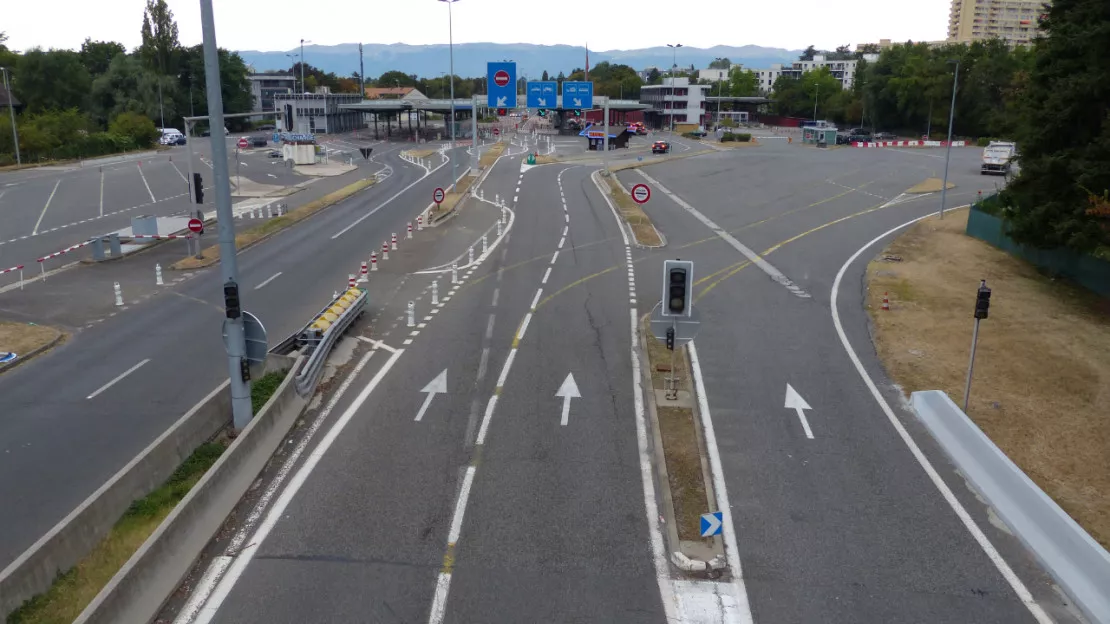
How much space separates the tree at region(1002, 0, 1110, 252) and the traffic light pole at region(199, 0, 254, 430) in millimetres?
23626

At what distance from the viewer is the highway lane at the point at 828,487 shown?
1066 cm

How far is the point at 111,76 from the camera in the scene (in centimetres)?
10881

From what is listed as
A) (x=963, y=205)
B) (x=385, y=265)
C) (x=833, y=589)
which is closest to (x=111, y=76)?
(x=385, y=265)

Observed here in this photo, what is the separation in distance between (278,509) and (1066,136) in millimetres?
28762

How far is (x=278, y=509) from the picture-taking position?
12570 mm

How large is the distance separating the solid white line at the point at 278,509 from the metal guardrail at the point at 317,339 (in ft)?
2.99

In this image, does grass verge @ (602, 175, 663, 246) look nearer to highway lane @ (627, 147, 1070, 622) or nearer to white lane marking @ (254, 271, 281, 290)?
highway lane @ (627, 147, 1070, 622)

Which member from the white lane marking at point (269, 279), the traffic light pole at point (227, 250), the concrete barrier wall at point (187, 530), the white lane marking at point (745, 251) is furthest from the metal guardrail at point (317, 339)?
the white lane marking at point (745, 251)

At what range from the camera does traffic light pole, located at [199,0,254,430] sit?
14.4 metres

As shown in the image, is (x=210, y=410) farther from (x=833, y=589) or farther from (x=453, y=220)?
(x=453, y=220)

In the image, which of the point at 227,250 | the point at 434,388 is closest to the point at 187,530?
the point at 227,250

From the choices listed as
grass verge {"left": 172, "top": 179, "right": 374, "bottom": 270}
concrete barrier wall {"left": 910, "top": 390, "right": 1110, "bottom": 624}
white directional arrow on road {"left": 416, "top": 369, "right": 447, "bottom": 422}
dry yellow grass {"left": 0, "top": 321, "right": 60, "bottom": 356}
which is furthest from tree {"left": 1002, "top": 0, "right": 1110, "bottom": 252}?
dry yellow grass {"left": 0, "top": 321, "right": 60, "bottom": 356}

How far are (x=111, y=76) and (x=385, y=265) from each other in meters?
97.2

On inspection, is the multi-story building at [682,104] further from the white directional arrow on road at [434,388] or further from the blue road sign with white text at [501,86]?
the white directional arrow on road at [434,388]
